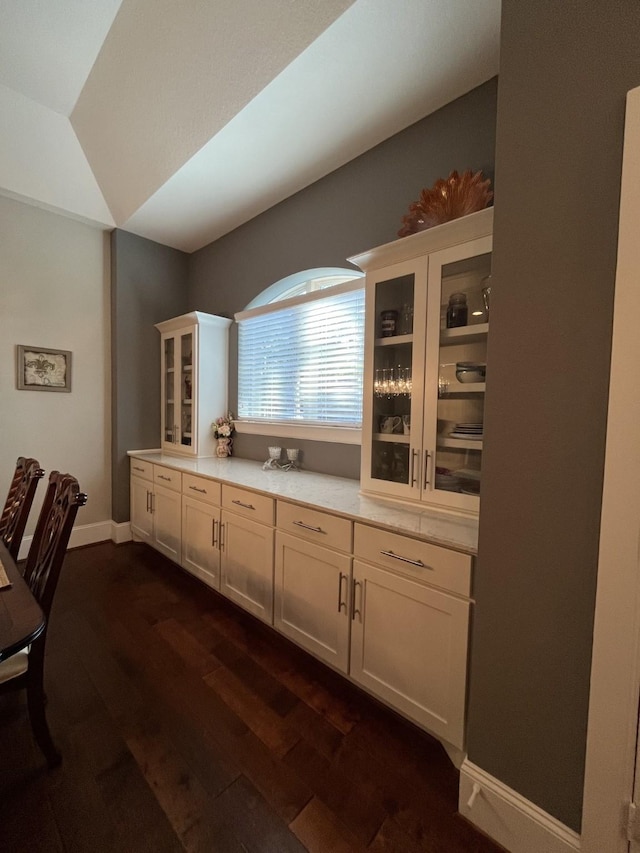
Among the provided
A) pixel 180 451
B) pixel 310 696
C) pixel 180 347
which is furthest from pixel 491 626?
pixel 180 347

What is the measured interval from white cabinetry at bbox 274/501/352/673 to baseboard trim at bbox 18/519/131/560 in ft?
7.32

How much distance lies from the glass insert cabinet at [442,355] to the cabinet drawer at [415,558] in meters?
0.31

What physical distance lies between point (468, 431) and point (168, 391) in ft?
9.91

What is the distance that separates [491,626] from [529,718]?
0.26 m

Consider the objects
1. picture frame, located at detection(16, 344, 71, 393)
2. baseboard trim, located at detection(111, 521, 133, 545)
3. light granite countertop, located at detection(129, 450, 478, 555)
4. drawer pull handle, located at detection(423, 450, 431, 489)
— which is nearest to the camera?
light granite countertop, located at detection(129, 450, 478, 555)

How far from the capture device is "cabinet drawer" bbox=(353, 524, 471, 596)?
123 cm

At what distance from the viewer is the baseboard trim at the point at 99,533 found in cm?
324

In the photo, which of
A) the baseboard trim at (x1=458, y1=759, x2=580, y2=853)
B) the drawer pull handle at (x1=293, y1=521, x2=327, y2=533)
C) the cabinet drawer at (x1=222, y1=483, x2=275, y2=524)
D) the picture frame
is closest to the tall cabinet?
the picture frame

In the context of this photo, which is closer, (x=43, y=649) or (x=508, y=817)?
(x=508, y=817)

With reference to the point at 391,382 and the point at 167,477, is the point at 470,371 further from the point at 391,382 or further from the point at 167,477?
the point at 167,477

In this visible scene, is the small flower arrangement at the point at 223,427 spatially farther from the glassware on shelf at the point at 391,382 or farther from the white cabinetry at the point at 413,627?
the white cabinetry at the point at 413,627

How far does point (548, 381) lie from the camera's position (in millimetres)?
1005

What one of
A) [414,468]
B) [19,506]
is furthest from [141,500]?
[414,468]

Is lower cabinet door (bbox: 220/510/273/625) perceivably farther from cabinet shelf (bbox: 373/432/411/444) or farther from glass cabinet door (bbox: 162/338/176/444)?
glass cabinet door (bbox: 162/338/176/444)
